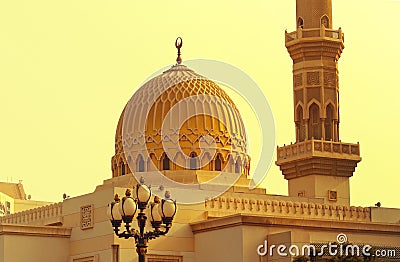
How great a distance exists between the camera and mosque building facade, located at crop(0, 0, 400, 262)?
2609 cm

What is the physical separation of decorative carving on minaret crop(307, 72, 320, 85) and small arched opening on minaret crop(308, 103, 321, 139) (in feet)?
2.05

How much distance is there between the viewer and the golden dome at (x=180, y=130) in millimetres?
29203

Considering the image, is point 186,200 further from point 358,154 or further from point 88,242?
point 358,154

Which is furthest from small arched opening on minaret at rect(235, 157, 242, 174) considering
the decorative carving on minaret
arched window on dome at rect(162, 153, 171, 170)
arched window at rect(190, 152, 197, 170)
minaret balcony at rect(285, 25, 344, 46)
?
minaret balcony at rect(285, 25, 344, 46)

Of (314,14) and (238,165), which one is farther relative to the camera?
(314,14)

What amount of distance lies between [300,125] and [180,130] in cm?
500

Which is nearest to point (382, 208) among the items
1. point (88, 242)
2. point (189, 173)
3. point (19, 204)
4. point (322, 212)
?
point (322, 212)

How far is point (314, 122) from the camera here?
3278 cm

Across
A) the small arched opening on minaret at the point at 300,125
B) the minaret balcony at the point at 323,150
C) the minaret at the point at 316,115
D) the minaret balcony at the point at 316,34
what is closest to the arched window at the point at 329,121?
the minaret at the point at 316,115

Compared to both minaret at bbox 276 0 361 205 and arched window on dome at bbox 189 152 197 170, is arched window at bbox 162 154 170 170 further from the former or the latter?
minaret at bbox 276 0 361 205

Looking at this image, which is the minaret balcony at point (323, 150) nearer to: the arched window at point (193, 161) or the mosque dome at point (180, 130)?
the mosque dome at point (180, 130)

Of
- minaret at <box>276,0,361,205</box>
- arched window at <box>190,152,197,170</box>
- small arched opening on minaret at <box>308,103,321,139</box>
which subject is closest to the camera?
arched window at <box>190,152,197,170</box>

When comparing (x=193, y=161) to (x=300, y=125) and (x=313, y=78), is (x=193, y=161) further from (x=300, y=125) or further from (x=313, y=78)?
(x=313, y=78)

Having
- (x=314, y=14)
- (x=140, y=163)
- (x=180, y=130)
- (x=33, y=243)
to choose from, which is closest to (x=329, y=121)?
(x=314, y=14)
